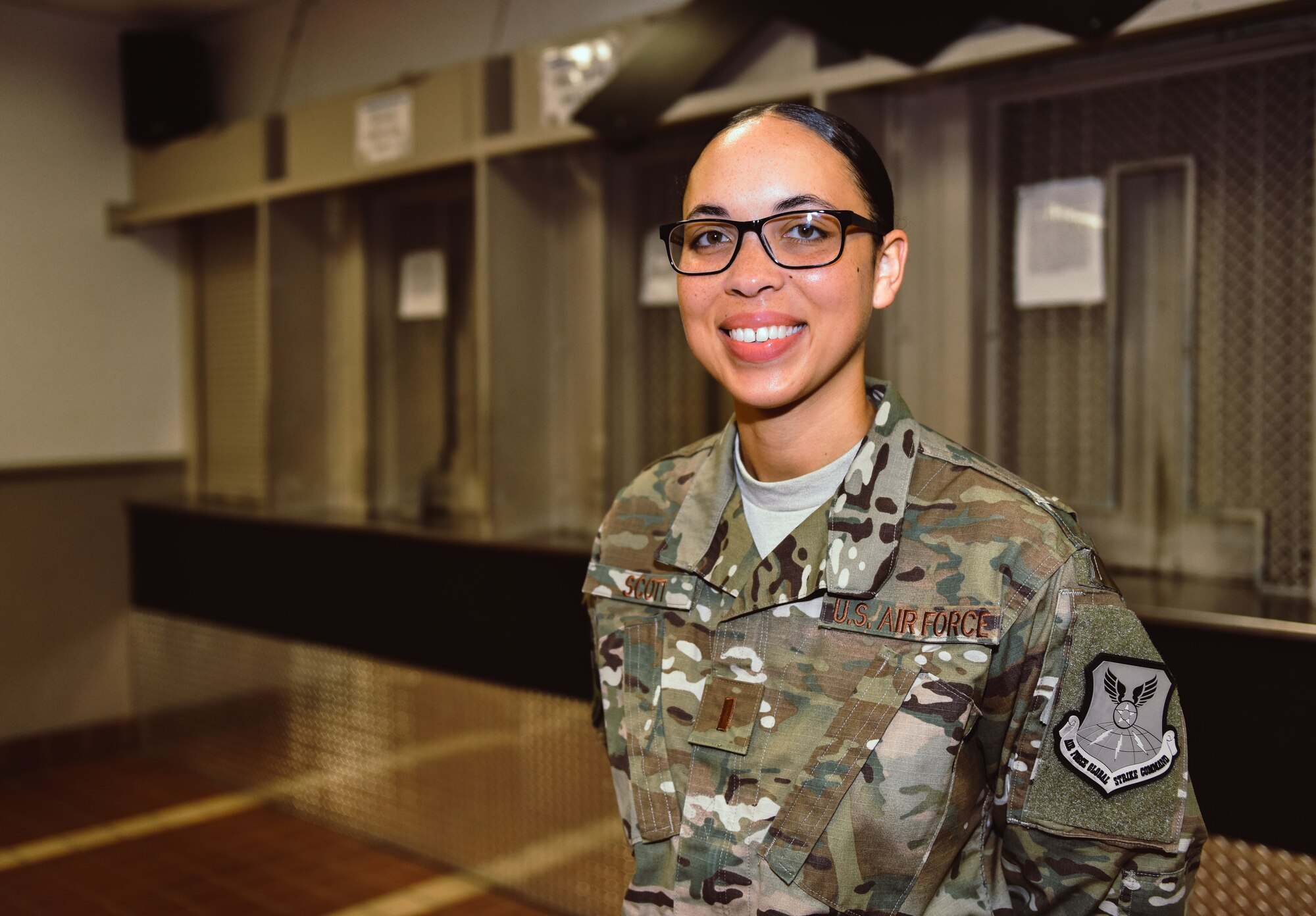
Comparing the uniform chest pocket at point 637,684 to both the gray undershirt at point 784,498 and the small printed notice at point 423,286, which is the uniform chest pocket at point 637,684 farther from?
the small printed notice at point 423,286

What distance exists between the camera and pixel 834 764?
1159 millimetres

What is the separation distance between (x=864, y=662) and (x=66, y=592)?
433 cm

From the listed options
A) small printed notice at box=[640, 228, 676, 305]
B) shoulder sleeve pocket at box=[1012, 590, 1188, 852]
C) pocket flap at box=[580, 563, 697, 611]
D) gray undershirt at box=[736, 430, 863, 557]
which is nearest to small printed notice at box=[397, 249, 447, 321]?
small printed notice at box=[640, 228, 676, 305]

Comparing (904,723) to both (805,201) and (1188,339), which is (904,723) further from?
(1188,339)

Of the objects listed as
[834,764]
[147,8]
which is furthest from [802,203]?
[147,8]

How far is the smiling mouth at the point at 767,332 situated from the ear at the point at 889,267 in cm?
12

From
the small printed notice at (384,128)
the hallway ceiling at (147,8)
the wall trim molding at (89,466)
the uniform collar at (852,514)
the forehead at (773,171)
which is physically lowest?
the wall trim molding at (89,466)

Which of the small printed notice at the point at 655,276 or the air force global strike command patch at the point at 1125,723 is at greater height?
the small printed notice at the point at 655,276

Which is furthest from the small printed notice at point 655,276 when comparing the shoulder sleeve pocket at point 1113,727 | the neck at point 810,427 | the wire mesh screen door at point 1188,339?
the shoulder sleeve pocket at point 1113,727

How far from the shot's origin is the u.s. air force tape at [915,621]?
1129 millimetres

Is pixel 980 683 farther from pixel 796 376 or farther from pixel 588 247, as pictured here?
pixel 588 247

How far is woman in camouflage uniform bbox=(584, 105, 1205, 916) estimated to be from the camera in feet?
3.67

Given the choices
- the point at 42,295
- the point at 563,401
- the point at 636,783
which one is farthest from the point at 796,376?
the point at 42,295

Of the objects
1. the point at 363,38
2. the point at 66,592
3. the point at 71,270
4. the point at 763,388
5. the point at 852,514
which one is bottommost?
the point at 66,592
